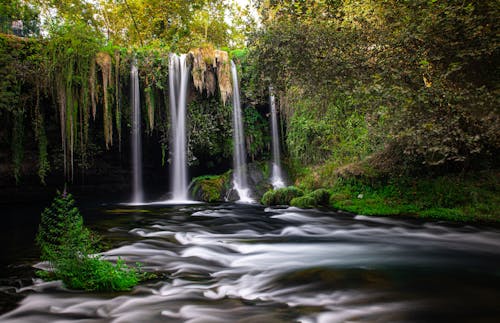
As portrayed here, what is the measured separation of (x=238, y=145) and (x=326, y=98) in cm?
661

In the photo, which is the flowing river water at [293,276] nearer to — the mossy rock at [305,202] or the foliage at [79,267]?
the foliage at [79,267]

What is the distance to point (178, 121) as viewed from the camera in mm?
13719

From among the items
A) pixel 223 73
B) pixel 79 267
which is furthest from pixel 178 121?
pixel 79 267

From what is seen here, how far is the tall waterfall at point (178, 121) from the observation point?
13.5 meters

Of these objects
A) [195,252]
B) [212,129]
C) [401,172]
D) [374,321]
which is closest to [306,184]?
[401,172]

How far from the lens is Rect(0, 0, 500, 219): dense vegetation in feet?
21.0

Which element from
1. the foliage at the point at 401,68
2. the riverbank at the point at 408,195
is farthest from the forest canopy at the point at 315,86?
the riverbank at the point at 408,195

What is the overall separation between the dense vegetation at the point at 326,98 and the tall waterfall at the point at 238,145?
1.04 ft

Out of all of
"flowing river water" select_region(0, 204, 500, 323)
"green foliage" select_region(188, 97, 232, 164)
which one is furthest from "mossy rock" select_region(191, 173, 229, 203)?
"flowing river water" select_region(0, 204, 500, 323)

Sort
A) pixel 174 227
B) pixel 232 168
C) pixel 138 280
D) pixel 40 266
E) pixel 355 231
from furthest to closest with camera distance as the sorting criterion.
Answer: pixel 232 168 < pixel 174 227 < pixel 355 231 < pixel 40 266 < pixel 138 280

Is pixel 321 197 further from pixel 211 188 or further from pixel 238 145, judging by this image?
pixel 238 145

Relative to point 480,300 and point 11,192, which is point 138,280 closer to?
point 480,300

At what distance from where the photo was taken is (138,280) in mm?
3865

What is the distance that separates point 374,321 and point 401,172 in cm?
685
